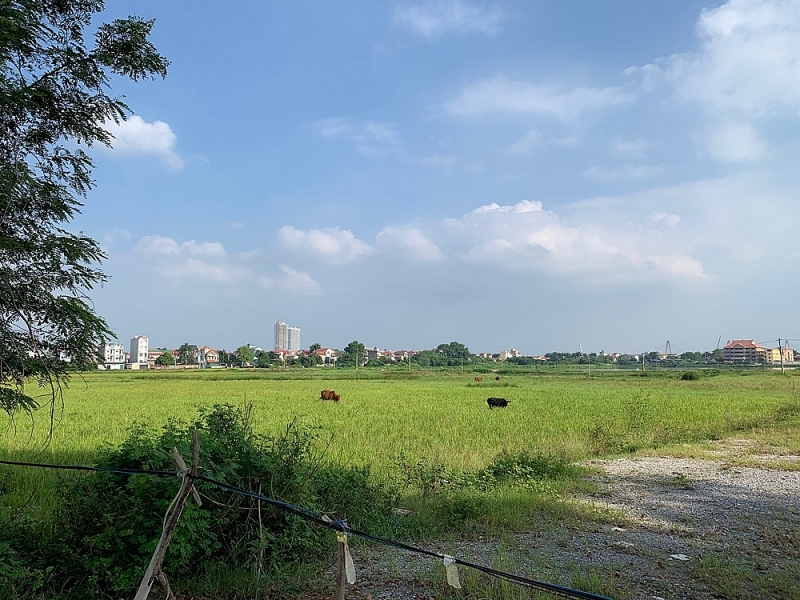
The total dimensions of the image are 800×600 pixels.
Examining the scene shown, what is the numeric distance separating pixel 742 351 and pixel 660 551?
460ft

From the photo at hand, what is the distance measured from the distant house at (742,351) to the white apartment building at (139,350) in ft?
393

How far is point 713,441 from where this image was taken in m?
14.6

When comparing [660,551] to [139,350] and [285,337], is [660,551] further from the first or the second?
[285,337]

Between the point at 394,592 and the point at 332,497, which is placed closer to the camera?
the point at 394,592

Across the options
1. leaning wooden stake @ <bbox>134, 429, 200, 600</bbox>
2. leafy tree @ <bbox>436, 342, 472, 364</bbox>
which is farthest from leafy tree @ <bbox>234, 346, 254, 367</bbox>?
leaning wooden stake @ <bbox>134, 429, 200, 600</bbox>

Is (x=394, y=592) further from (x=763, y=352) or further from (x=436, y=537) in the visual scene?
(x=763, y=352)

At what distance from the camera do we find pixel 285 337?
178 m

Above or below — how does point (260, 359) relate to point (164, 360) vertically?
above

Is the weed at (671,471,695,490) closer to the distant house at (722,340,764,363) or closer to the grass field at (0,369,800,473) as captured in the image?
the grass field at (0,369,800,473)

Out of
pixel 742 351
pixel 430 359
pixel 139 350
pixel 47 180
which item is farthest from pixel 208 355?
pixel 47 180

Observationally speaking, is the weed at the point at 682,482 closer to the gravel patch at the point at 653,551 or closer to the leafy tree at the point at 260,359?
the gravel patch at the point at 653,551

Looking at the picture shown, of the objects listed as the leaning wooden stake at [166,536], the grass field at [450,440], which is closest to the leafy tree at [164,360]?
the grass field at [450,440]

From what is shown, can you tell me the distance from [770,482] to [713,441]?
18.2 feet

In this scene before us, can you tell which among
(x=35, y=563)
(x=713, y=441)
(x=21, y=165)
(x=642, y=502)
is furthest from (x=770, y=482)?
(x=21, y=165)
